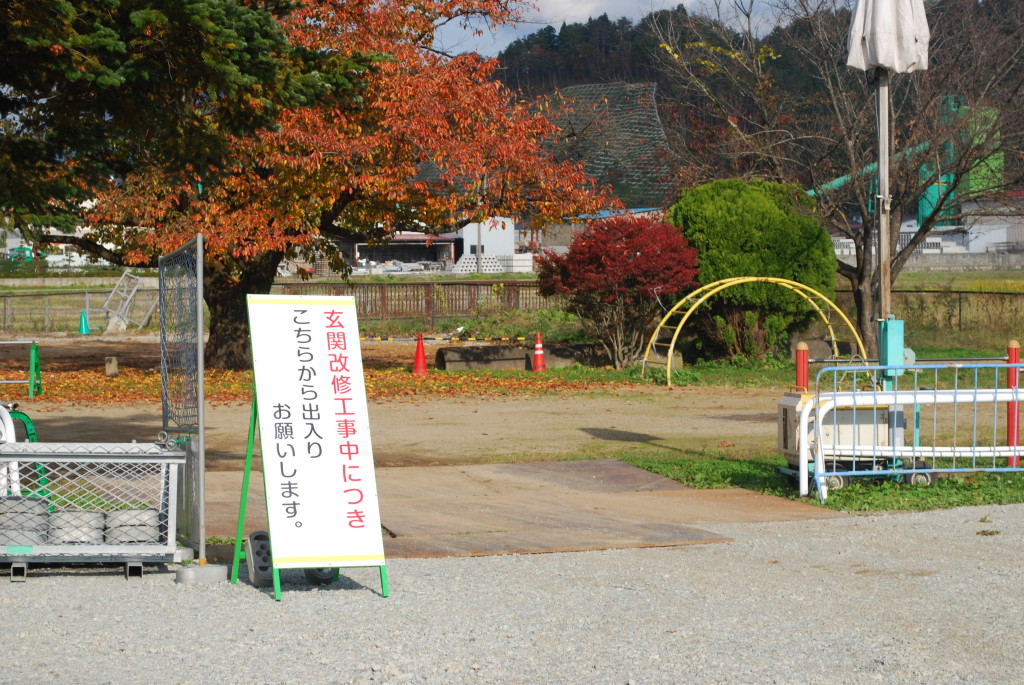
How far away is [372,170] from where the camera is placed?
18.0 metres

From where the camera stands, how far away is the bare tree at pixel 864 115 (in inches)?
816

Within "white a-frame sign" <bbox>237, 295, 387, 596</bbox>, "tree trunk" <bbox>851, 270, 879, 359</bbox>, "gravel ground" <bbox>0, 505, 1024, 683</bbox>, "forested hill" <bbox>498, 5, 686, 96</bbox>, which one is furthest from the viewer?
"forested hill" <bbox>498, 5, 686, 96</bbox>

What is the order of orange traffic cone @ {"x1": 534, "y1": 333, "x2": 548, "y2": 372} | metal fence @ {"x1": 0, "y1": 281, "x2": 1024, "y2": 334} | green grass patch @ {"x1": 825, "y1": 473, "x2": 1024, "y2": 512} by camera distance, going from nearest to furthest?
green grass patch @ {"x1": 825, "y1": 473, "x2": 1024, "y2": 512}, orange traffic cone @ {"x1": 534, "y1": 333, "x2": 548, "y2": 372}, metal fence @ {"x1": 0, "y1": 281, "x2": 1024, "y2": 334}

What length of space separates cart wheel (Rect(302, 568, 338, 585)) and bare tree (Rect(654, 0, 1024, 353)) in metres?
16.2

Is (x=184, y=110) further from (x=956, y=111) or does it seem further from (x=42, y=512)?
(x=956, y=111)

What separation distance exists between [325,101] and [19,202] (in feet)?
10.7

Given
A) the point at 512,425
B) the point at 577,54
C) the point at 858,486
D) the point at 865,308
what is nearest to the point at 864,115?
the point at 865,308

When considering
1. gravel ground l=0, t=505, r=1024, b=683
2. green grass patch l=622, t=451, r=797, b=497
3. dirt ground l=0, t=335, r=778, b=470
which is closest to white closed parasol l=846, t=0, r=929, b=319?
green grass patch l=622, t=451, r=797, b=497

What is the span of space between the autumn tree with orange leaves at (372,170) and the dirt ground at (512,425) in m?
3.34

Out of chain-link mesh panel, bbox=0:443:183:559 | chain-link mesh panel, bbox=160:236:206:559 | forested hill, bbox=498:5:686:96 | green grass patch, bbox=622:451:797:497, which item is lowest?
green grass patch, bbox=622:451:797:497

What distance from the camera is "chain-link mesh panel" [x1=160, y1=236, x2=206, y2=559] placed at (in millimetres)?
6484

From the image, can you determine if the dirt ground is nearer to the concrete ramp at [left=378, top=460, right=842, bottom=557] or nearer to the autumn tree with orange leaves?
the concrete ramp at [left=378, top=460, right=842, bottom=557]

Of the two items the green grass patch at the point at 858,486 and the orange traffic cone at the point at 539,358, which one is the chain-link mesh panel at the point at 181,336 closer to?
the green grass patch at the point at 858,486

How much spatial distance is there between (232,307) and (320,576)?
1583 cm
